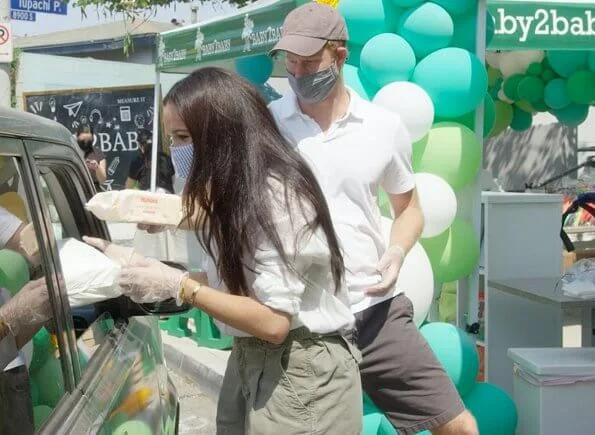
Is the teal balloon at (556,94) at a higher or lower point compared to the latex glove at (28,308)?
higher

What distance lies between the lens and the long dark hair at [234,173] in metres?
1.84

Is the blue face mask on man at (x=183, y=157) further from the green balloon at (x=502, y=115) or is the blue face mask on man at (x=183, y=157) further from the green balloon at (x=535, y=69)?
the green balloon at (x=502, y=115)

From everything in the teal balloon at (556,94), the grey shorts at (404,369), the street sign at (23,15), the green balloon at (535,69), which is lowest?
the grey shorts at (404,369)

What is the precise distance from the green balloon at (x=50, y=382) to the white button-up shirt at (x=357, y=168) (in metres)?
0.90

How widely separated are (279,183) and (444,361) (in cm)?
205

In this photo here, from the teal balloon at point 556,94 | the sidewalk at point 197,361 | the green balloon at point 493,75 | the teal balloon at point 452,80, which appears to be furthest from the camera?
the green balloon at point 493,75

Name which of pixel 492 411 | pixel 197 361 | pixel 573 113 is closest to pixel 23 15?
pixel 197 361

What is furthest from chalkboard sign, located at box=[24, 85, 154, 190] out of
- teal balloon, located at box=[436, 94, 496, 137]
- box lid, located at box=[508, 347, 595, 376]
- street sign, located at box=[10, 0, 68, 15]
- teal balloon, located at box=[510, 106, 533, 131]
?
box lid, located at box=[508, 347, 595, 376]

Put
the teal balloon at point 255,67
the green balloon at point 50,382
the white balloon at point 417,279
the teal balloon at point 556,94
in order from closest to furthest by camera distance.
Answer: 1. the green balloon at point 50,382
2. the white balloon at point 417,279
3. the teal balloon at point 255,67
4. the teal balloon at point 556,94

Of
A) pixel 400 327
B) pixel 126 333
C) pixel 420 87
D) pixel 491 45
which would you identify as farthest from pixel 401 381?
A: pixel 491 45

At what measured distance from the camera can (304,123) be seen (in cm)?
→ 267

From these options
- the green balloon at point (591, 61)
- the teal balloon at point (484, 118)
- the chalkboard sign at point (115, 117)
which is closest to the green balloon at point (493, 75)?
the green balloon at point (591, 61)

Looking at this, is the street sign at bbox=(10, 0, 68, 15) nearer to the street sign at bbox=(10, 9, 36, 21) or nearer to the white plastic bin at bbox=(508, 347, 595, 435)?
the street sign at bbox=(10, 9, 36, 21)

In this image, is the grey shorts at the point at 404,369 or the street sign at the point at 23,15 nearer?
the grey shorts at the point at 404,369
